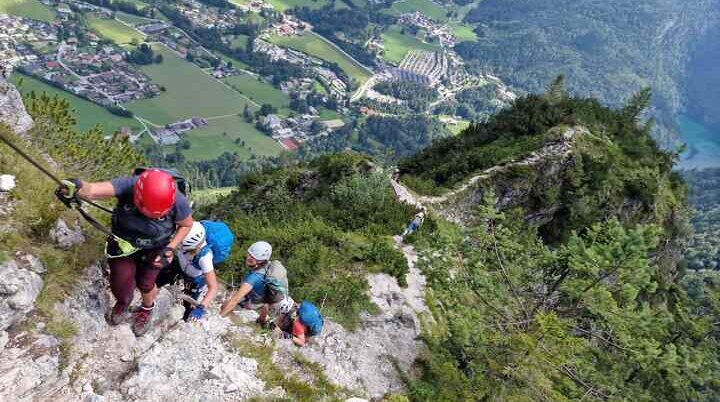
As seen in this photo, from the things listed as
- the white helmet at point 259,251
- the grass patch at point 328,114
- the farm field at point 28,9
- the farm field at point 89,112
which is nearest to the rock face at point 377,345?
the white helmet at point 259,251

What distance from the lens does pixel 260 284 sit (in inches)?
370

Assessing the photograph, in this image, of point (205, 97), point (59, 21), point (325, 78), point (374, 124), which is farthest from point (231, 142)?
point (59, 21)

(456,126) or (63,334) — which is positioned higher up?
(63,334)

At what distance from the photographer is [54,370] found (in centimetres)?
693

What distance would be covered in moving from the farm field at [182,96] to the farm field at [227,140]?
678cm

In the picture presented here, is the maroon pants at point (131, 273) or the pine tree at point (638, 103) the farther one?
the pine tree at point (638, 103)

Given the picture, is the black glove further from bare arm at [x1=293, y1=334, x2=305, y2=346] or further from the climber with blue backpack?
bare arm at [x1=293, y1=334, x2=305, y2=346]

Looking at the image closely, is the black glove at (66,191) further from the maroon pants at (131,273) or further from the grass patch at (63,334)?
the grass patch at (63,334)

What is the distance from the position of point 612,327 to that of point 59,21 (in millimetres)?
197444

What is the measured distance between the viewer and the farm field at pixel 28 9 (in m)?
159

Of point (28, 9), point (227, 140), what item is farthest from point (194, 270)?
point (28, 9)

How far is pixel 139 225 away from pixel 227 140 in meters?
135

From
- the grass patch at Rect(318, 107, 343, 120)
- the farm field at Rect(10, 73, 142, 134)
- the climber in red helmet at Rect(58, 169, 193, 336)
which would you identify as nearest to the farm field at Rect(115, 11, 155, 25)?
the farm field at Rect(10, 73, 142, 134)

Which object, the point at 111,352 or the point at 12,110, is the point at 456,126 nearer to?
the point at 12,110
